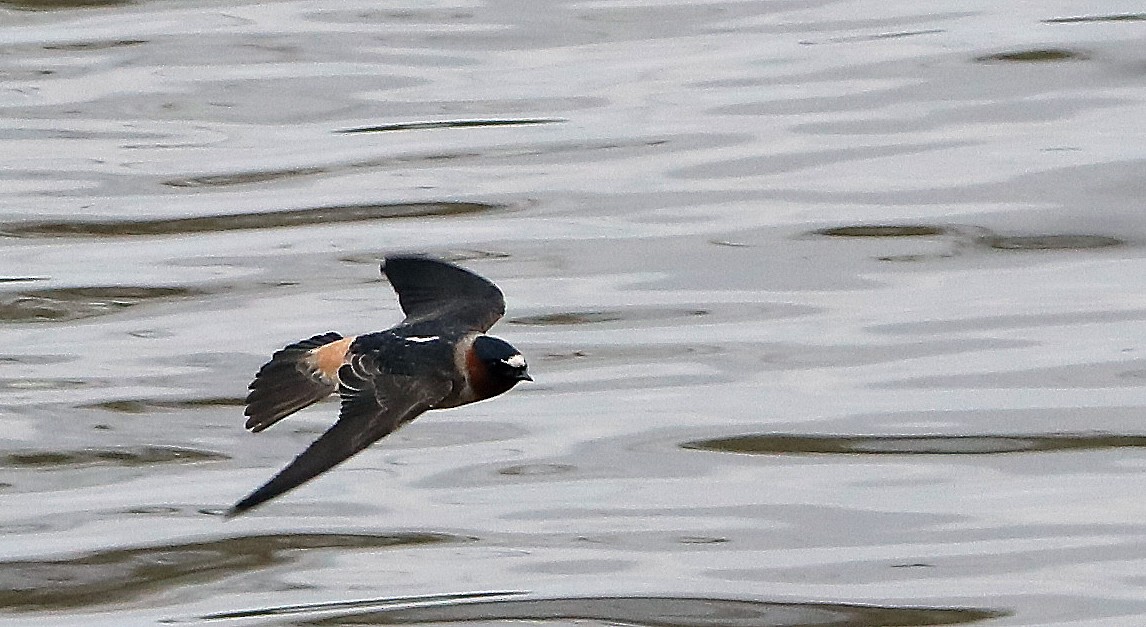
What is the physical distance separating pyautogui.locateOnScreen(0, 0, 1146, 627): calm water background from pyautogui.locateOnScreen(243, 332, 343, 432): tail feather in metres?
1.26

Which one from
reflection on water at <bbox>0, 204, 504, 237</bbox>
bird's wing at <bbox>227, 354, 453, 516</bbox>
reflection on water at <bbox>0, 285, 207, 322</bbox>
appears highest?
bird's wing at <bbox>227, 354, 453, 516</bbox>

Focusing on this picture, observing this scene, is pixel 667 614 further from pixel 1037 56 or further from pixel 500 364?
pixel 1037 56

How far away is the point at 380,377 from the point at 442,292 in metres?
1.10

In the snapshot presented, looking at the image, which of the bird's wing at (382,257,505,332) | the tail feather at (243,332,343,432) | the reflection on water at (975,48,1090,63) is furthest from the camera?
the reflection on water at (975,48,1090,63)

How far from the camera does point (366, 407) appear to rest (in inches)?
297

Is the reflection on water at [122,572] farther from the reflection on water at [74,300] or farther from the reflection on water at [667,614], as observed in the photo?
the reflection on water at [74,300]

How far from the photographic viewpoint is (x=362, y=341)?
800 cm

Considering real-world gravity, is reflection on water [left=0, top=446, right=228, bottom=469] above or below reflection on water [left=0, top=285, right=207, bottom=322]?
below

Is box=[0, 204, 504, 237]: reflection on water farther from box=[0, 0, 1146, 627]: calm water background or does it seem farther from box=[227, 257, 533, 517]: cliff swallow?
box=[227, 257, 533, 517]: cliff swallow

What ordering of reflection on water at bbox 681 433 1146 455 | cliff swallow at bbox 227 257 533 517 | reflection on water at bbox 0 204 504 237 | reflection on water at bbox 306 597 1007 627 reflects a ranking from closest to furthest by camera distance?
cliff swallow at bbox 227 257 533 517 < reflection on water at bbox 306 597 1007 627 < reflection on water at bbox 681 433 1146 455 < reflection on water at bbox 0 204 504 237

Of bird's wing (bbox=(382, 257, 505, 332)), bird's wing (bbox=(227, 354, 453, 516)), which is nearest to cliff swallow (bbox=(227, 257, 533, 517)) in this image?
bird's wing (bbox=(227, 354, 453, 516))

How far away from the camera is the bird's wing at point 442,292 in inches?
335

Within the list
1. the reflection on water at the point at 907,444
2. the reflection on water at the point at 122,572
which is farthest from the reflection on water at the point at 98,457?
the reflection on water at the point at 907,444

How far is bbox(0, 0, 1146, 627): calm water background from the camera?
9406 millimetres
